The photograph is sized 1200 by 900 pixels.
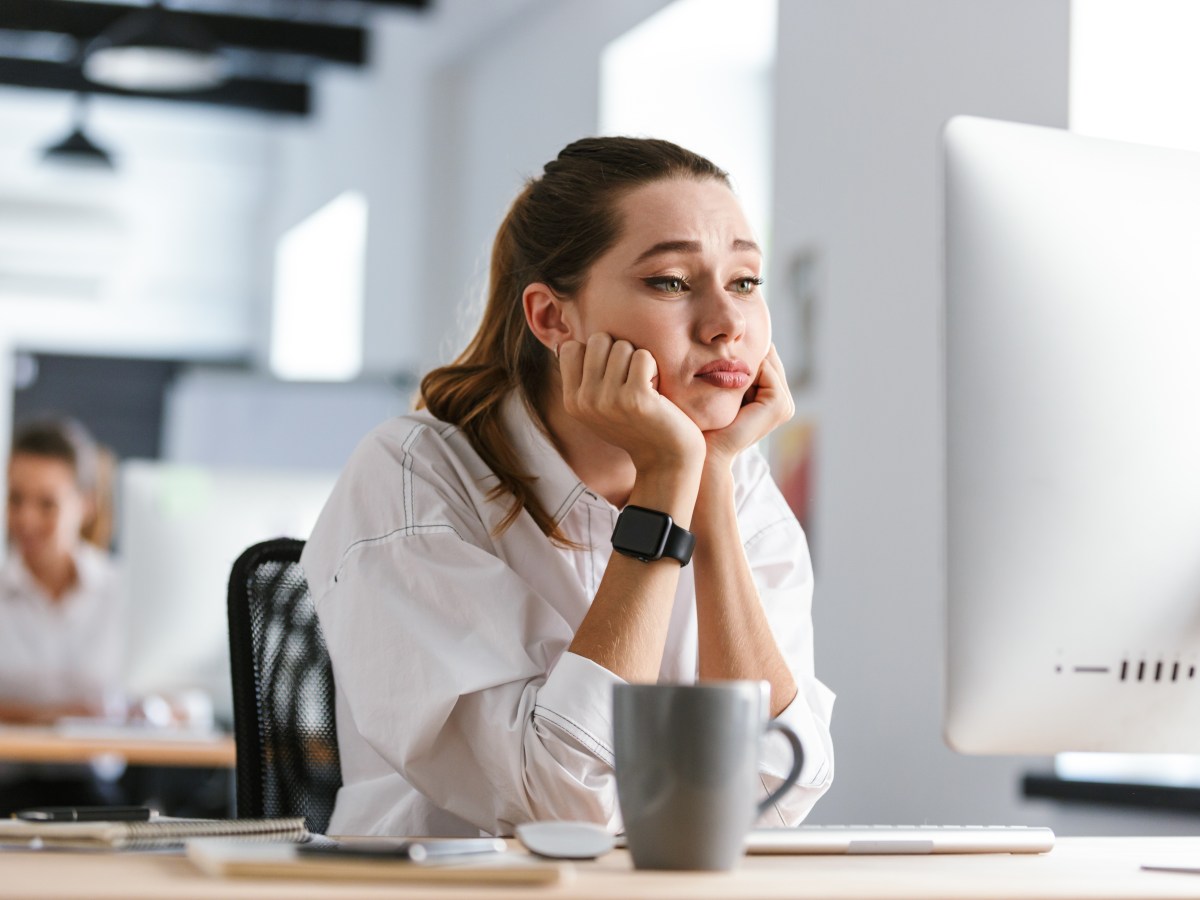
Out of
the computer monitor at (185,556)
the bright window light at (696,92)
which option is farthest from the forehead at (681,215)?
the bright window light at (696,92)

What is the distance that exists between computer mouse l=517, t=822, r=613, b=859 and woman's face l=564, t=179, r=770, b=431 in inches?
24.8

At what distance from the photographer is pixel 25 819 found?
1025 mm

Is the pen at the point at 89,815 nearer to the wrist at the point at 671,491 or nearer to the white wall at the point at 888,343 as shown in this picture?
the wrist at the point at 671,491

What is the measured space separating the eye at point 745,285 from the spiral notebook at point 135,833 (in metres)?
0.74

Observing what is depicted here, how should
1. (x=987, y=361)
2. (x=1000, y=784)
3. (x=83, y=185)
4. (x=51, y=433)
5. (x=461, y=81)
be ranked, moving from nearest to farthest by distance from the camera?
(x=987, y=361), (x=1000, y=784), (x=51, y=433), (x=461, y=81), (x=83, y=185)

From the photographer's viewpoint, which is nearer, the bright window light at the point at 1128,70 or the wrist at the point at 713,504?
the wrist at the point at 713,504

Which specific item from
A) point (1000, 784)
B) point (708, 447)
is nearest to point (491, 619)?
point (708, 447)

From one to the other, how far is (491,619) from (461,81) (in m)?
4.78

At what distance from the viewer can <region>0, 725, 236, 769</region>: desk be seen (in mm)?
3092

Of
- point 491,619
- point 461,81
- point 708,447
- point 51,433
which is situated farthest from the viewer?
point 461,81

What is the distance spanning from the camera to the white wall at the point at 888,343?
9.57 ft

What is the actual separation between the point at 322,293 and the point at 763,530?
6252mm

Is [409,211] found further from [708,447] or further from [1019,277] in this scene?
[1019,277]

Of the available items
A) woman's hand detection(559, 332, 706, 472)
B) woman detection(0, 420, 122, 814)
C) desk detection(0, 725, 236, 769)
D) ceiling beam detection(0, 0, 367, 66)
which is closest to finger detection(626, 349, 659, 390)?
woman's hand detection(559, 332, 706, 472)
